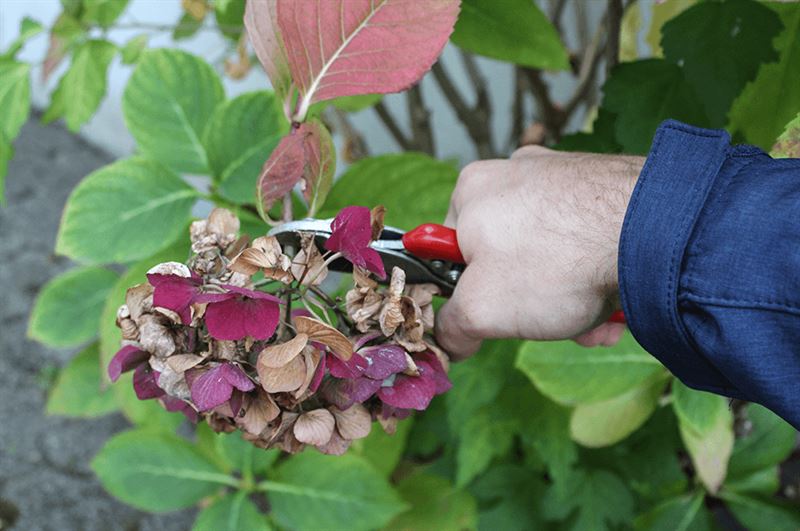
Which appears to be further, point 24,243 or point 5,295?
point 24,243

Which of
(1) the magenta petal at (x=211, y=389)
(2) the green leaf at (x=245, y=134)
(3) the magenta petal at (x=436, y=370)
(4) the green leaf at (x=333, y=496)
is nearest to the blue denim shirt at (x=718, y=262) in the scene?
(3) the magenta petal at (x=436, y=370)

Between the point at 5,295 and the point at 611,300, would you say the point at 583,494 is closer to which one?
the point at 611,300

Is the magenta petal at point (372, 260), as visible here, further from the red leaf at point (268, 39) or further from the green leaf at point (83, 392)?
the green leaf at point (83, 392)

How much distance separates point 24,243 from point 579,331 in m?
1.77

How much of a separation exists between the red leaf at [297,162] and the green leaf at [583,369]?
1.11ft

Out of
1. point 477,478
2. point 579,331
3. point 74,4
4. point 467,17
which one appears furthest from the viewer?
point 477,478

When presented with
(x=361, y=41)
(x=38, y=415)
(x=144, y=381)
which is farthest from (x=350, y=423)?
(x=38, y=415)

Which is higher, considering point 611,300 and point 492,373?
point 611,300

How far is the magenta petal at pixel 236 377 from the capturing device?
0.40 meters

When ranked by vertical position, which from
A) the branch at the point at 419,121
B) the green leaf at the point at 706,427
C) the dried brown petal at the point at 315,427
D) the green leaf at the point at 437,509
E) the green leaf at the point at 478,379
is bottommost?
the green leaf at the point at 437,509

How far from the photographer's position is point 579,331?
508 millimetres

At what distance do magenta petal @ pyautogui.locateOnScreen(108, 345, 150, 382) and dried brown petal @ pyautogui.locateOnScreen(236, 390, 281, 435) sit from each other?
68 mm

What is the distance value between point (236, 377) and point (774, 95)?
46 cm

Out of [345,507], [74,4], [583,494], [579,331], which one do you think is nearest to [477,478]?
[583,494]
